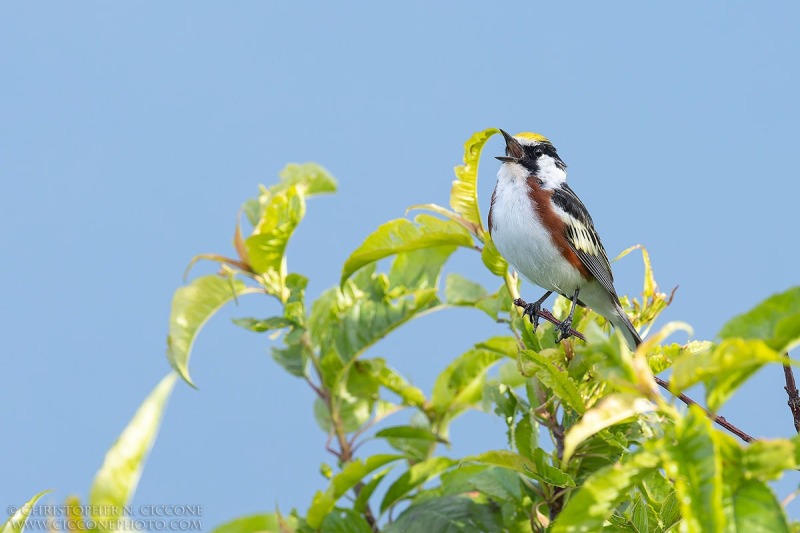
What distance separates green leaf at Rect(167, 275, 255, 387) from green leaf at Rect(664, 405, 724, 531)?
7.67 ft

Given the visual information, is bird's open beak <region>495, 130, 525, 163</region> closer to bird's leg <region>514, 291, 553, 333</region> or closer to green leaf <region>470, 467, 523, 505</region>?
bird's leg <region>514, 291, 553, 333</region>

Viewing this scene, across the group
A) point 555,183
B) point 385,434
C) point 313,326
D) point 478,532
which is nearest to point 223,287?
point 313,326

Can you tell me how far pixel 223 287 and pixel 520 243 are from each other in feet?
5.56

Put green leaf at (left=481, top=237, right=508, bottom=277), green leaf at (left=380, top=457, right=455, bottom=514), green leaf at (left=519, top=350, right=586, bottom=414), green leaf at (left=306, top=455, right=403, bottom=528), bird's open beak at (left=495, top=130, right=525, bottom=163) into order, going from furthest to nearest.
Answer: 1. bird's open beak at (left=495, top=130, right=525, bottom=163)
2. green leaf at (left=481, top=237, right=508, bottom=277)
3. green leaf at (left=380, top=457, right=455, bottom=514)
4. green leaf at (left=306, top=455, right=403, bottom=528)
5. green leaf at (left=519, top=350, right=586, bottom=414)

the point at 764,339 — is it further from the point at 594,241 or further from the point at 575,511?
the point at 594,241

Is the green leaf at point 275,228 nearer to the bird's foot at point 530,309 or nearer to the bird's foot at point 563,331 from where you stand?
the bird's foot at point 530,309

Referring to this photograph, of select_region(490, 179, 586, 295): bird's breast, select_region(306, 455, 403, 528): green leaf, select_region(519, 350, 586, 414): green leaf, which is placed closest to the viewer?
select_region(519, 350, 586, 414): green leaf

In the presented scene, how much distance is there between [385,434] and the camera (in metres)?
3.75

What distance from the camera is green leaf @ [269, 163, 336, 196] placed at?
392 cm

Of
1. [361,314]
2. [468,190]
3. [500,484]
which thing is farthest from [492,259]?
[500,484]

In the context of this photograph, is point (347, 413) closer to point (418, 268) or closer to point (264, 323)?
Result: point (264, 323)

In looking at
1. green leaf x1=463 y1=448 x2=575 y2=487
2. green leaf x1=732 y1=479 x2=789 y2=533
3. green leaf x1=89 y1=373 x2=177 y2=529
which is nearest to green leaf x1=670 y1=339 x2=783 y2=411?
green leaf x1=732 y1=479 x2=789 y2=533

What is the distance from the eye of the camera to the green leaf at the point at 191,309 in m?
3.57

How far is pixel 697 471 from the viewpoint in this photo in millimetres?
1558
